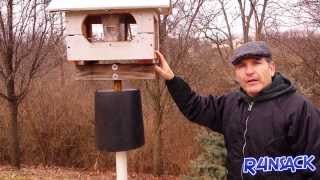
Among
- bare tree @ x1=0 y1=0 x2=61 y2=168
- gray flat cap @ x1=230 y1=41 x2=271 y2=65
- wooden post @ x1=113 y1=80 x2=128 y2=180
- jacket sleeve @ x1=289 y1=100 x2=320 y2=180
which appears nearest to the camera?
jacket sleeve @ x1=289 y1=100 x2=320 y2=180

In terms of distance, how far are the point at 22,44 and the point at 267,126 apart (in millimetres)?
6978

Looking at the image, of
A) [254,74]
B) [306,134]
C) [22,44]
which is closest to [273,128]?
[306,134]

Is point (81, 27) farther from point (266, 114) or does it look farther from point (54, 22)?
point (54, 22)

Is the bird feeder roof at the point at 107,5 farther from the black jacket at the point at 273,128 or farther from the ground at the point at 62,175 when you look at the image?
the ground at the point at 62,175

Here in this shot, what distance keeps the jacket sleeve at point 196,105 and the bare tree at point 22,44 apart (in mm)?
6124

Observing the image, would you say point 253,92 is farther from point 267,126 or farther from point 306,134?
point 306,134

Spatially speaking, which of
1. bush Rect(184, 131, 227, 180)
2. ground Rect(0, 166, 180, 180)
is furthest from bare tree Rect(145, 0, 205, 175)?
bush Rect(184, 131, 227, 180)

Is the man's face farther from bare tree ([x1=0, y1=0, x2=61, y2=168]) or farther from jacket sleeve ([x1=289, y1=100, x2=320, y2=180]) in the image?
bare tree ([x1=0, y1=0, x2=61, y2=168])

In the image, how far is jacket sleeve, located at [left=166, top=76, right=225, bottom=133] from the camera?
8.27 ft

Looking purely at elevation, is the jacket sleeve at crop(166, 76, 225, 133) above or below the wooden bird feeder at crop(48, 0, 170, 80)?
below

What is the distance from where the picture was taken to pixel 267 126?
7.10ft

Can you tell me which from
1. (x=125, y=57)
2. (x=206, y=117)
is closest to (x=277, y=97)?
(x=206, y=117)

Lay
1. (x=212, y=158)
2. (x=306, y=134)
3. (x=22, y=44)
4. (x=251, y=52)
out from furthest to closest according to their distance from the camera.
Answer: (x=22, y=44) → (x=212, y=158) → (x=251, y=52) → (x=306, y=134)

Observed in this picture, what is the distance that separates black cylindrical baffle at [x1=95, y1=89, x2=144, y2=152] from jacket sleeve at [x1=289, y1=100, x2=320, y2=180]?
900mm
